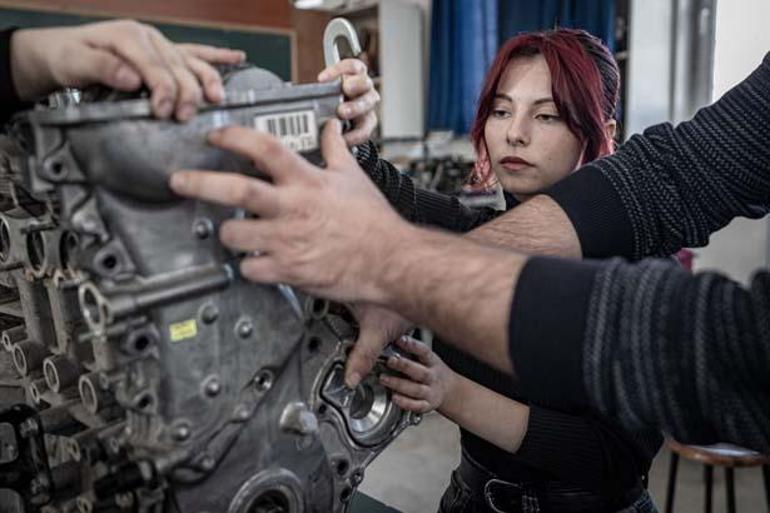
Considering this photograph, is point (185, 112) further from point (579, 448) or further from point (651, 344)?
point (579, 448)

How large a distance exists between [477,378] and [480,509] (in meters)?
0.24

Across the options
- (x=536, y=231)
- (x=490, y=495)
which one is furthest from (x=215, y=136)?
(x=490, y=495)

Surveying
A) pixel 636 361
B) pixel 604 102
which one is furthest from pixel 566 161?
pixel 636 361

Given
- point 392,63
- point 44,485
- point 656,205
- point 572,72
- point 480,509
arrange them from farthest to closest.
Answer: point 392,63 < point 572,72 < point 480,509 < point 656,205 < point 44,485

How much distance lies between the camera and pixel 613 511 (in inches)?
47.6

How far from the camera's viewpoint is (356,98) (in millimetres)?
862

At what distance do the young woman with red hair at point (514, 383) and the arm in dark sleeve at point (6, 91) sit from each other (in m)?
0.56

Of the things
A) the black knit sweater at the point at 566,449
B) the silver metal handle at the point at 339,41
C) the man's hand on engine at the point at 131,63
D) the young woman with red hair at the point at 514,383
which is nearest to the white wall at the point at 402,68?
the young woman with red hair at the point at 514,383

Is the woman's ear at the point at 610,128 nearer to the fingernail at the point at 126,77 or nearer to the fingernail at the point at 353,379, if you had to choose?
the fingernail at the point at 353,379

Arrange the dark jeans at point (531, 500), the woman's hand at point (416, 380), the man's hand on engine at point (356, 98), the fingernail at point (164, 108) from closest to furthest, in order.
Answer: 1. the fingernail at point (164, 108)
2. the man's hand on engine at point (356, 98)
3. the woman's hand at point (416, 380)
4. the dark jeans at point (531, 500)

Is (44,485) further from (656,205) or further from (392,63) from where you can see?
(392,63)

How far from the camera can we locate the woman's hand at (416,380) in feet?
3.13

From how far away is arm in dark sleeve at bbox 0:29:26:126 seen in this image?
73 centimetres

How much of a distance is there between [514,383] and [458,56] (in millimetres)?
3664
